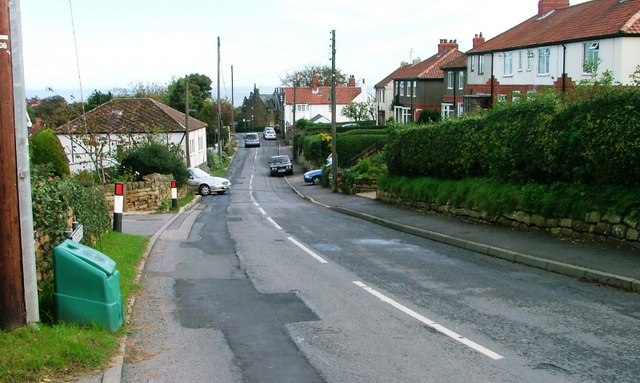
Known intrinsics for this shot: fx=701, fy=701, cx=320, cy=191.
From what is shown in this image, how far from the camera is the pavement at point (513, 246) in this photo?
1062 centimetres

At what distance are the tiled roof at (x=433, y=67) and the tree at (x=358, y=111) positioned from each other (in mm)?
19859

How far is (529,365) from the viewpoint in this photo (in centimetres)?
655

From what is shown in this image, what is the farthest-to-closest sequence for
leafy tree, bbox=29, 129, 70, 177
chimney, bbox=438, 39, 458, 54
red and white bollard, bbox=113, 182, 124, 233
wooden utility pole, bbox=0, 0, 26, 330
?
chimney, bbox=438, 39, 458, 54 → leafy tree, bbox=29, 129, 70, 177 → red and white bollard, bbox=113, 182, 124, 233 → wooden utility pole, bbox=0, 0, 26, 330

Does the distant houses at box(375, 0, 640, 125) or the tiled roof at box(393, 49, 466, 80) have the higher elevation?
the tiled roof at box(393, 49, 466, 80)

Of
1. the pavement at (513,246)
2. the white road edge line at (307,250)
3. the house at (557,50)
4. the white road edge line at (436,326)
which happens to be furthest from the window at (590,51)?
the white road edge line at (436,326)

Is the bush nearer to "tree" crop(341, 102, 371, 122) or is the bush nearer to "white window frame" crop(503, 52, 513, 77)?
"white window frame" crop(503, 52, 513, 77)

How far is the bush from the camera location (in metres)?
33.8

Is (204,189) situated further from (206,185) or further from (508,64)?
(508,64)

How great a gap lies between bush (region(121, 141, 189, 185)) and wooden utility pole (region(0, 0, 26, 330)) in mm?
27326

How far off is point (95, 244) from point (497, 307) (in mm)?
6956

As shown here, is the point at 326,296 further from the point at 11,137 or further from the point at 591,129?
the point at 591,129

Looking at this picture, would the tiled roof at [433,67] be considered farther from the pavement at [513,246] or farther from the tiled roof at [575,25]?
the pavement at [513,246]

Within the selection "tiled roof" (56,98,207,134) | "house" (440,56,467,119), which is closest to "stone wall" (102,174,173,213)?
"tiled roof" (56,98,207,134)

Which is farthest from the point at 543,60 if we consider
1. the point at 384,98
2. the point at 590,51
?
the point at 384,98
